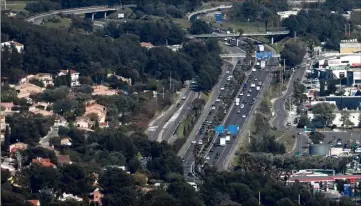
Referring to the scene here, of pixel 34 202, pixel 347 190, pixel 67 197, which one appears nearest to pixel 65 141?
pixel 67 197

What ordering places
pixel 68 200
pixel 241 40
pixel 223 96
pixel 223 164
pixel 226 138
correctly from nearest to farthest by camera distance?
1. pixel 68 200
2. pixel 223 164
3. pixel 226 138
4. pixel 223 96
5. pixel 241 40

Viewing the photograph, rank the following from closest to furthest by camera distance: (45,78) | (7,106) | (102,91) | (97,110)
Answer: (7,106) → (97,110) → (102,91) → (45,78)

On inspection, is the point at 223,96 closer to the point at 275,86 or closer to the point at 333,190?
the point at 275,86

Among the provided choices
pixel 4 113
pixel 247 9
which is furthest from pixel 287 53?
pixel 4 113

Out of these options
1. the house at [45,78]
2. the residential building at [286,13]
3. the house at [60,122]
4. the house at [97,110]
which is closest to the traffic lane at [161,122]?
the house at [97,110]

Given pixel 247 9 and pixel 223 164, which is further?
pixel 247 9

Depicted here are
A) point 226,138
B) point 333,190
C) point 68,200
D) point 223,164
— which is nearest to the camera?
point 68,200

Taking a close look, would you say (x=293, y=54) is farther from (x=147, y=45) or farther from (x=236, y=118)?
(x=236, y=118)
